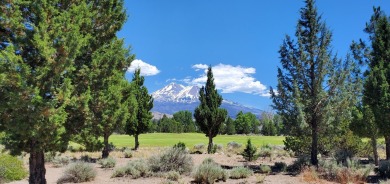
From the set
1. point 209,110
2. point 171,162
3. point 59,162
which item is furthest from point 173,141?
point 171,162

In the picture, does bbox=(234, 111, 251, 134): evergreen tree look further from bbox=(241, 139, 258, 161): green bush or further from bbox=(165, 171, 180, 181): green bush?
bbox=(165, 171, 180, 181): green bush

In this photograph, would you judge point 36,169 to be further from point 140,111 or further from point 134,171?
point 140,111

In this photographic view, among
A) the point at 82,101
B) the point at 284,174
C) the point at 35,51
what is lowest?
the point at 284,174

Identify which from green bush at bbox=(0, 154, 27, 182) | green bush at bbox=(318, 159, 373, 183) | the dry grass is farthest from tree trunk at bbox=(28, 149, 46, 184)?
green bush at bbox=(318, 159, 373, 183)

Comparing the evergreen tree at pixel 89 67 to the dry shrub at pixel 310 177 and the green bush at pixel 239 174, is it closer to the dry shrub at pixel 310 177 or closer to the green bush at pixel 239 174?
the green bush at pixel 239 174

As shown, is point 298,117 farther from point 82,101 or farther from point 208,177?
point 82,101

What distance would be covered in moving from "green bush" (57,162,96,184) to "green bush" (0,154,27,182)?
10.8 ft

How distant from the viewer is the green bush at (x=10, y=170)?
57.2ft

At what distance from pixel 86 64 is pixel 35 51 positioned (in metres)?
2.46

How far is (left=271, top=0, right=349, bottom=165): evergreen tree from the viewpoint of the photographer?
19656 millimetres

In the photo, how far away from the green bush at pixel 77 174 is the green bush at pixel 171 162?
3093 millimetres

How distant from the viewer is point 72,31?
32.9 ft

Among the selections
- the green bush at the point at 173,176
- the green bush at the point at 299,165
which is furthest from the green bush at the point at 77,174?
the green bush at the point at 299,165

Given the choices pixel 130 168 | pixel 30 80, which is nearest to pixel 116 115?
pixel 130 168
